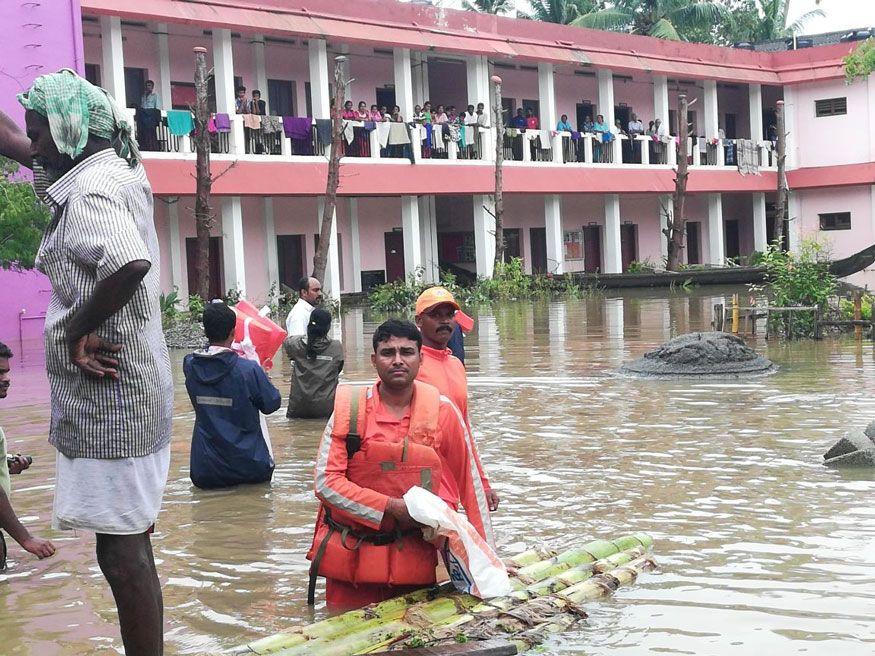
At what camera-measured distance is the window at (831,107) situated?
42.1 metres

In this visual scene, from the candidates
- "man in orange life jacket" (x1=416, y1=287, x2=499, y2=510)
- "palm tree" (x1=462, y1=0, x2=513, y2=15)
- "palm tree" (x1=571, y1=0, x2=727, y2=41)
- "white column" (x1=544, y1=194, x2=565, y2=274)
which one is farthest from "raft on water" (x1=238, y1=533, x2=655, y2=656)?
"palm tree" (x1=462, y1=0, x2=513, y2=15)

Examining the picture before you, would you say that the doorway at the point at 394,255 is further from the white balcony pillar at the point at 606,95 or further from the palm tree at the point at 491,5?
the palm tree at the point at 491,5

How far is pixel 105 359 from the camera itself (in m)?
3.60

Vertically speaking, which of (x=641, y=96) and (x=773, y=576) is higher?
(x=641, y=96)

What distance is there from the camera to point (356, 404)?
15.8 feet

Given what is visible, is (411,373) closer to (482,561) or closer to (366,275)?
(482,561)

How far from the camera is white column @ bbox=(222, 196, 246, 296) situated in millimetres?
27391

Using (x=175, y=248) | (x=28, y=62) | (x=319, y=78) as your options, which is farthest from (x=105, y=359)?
(x=319, y=78)

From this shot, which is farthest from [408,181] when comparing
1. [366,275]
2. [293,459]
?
[293,459]

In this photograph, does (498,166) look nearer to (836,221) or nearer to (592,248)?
(592,248)

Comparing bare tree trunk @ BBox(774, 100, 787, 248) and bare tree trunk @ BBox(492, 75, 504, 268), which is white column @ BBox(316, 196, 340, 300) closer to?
bare tree trunk @ BBox(492, 75, 504, 268)

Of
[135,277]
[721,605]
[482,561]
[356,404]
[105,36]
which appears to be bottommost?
[721,605]

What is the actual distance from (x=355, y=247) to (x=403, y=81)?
450 cm

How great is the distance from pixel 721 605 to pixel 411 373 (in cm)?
177
